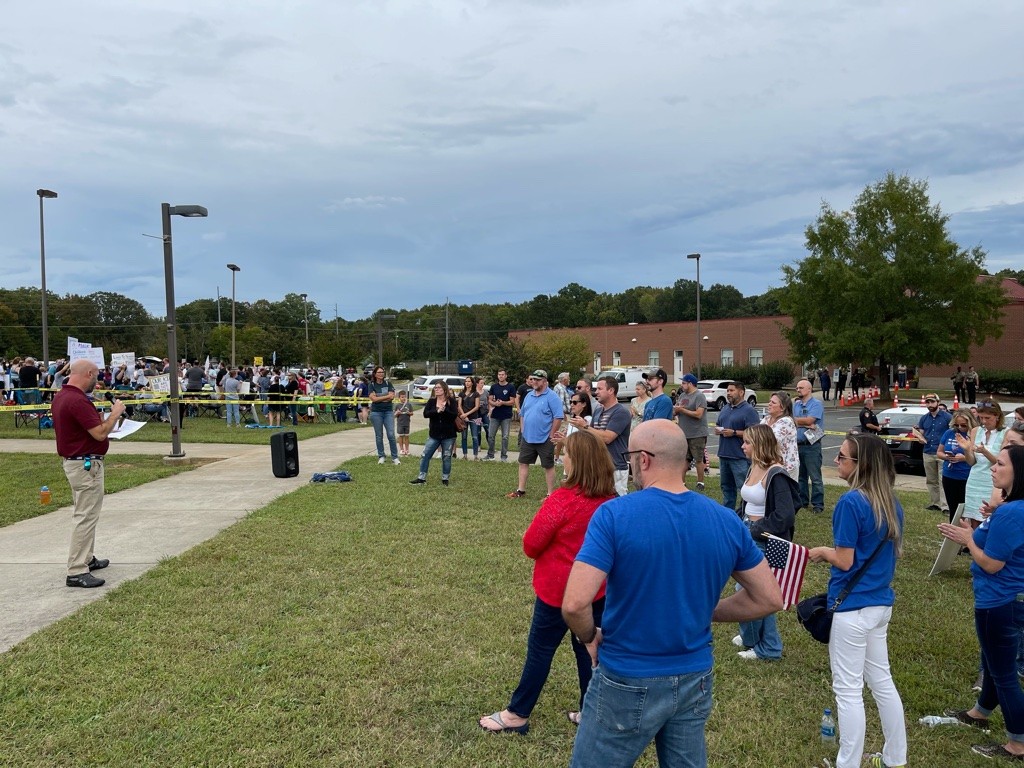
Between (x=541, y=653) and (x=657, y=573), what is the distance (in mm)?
1691

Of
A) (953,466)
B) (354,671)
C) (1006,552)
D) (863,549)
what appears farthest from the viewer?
(953,466)

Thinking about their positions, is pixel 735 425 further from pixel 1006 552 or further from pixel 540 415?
pixel 1006 552

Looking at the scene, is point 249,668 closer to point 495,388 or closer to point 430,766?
point 430,766

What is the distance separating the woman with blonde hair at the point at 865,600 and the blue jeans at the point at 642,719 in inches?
55.3

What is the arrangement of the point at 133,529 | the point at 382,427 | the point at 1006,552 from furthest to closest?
the point at 382,427 → the point at 133,529 → the point at 1006,552

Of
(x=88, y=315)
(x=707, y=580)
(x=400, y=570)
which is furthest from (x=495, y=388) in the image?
(x=88, y=315)

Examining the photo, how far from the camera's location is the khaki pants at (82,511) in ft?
21.1

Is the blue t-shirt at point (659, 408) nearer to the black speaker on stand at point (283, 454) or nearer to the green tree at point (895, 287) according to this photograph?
the black speaker on stand at point (283, 454)

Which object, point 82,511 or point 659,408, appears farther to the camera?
point 659,408

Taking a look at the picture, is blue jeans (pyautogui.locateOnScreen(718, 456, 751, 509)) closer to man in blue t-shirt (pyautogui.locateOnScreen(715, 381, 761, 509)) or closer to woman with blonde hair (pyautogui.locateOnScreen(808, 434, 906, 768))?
man in blue t-shirt (pyautogui.locateOnScreen(715, 381, 761, 509))

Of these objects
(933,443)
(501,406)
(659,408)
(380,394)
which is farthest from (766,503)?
(501,406)

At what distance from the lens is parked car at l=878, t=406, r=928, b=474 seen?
14969mm

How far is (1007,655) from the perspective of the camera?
151 inches

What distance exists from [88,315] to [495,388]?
4126 inches
